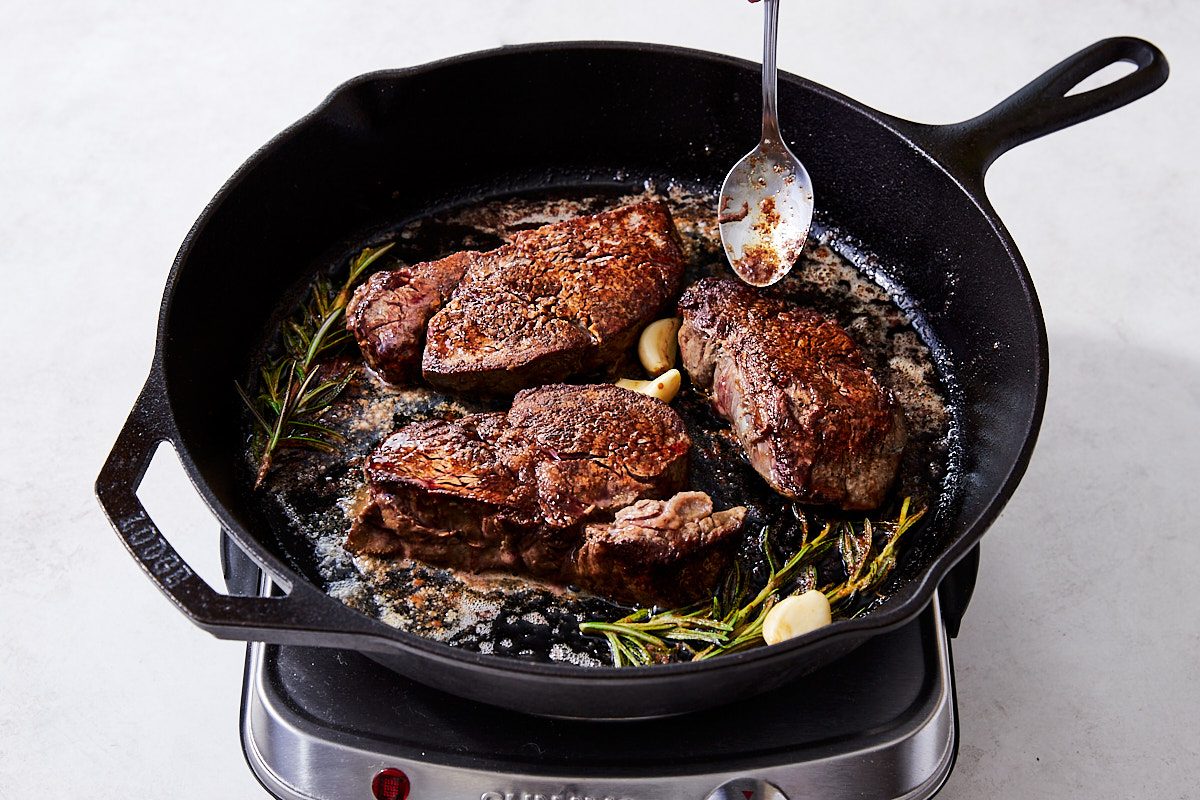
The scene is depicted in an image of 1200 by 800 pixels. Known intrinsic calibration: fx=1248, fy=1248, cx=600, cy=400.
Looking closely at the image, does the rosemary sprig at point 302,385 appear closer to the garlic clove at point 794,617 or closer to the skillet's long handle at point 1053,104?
the garlic clove at point 794,617

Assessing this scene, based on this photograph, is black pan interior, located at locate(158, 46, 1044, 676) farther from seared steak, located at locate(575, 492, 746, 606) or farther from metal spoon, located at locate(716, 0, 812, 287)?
seared steak, located at locate(575, 492, 746, 606)

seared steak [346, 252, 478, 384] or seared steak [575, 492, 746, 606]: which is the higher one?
seared steak [346, 252, 478, 384]

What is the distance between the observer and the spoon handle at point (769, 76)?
242cm

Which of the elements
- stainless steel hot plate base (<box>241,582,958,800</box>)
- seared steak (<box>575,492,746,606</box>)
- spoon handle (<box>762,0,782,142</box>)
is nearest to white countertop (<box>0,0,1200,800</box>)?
stainless steel hot plate base (<box>241,582,958,800</box>)

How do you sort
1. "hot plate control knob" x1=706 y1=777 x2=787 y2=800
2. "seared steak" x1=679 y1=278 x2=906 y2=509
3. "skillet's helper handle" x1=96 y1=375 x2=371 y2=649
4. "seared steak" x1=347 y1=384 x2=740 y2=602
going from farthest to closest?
"seared steak" x1=679 y1=278 x2=906 y2=509 → "seared steak" x1=347 y1=384 x2=740 y2=602 → "hot plate control knob" x1=706 y1=777 x2=787 y2=800 → "skillet's helper handle" x1=96 y1=375 x2=371 y2=649

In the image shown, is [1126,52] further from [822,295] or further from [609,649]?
[609,649]

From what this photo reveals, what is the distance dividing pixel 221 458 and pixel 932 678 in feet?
4.41

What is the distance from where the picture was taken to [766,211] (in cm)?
Answer: 265

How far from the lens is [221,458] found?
236cm

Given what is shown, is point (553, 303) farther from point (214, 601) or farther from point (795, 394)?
point (214, 601)

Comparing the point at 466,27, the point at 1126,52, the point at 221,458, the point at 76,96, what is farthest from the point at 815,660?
the point at 76,96

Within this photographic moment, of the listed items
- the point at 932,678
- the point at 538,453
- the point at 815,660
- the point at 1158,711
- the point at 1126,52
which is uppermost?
the point at 1126,52

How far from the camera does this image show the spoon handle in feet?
7.95

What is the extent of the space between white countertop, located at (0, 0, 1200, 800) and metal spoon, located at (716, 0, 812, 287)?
803mm
